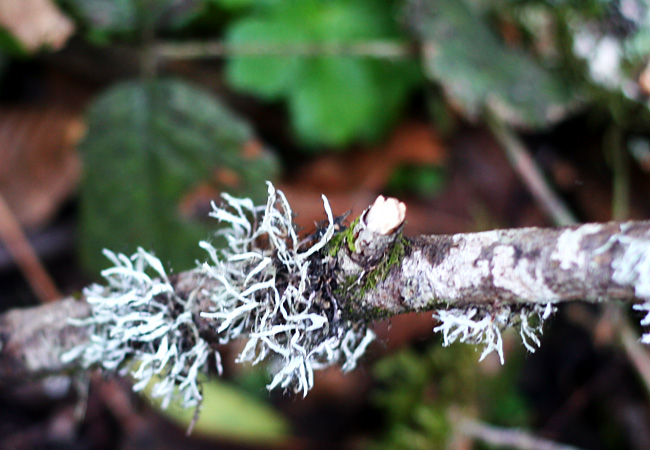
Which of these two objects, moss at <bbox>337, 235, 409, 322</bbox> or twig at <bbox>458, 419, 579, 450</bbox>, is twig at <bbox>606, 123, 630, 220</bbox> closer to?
twig at <bbox>458, 419, 579, 450</bbox>

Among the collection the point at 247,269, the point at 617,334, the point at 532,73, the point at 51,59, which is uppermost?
the point at 532,73

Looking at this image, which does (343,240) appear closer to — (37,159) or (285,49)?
(285,49)

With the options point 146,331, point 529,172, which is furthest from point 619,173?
point 146,331

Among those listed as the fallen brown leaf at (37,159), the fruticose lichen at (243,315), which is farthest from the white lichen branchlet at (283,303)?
the fallen brown leaf at (37,159)

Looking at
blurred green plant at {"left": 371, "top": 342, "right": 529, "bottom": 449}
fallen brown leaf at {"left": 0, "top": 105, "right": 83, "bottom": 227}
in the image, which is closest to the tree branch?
blurred green plant at {"left": 371, "top": 342, "right": 529, "bottom": 449}

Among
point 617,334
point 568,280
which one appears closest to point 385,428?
point 617,334

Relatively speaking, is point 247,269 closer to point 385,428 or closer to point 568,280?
point 568,280
